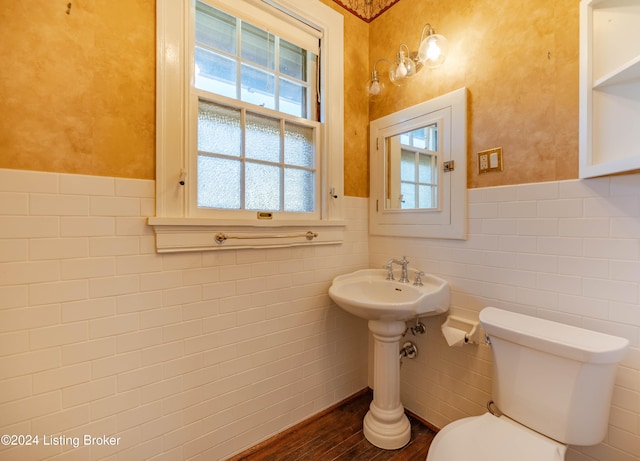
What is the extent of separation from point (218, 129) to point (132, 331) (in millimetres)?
966

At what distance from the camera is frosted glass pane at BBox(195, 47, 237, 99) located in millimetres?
1312

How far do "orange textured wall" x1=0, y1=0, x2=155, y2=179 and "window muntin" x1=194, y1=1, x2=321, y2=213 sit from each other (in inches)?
9.1

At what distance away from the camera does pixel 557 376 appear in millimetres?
966

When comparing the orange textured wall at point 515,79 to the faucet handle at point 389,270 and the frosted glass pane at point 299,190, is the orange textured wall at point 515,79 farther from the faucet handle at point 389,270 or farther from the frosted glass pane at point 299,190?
the frosted glass pane at point 299,190

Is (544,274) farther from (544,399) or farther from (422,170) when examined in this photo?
(422,170)

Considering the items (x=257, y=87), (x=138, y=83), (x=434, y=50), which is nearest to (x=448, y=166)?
(x=434, y=50)

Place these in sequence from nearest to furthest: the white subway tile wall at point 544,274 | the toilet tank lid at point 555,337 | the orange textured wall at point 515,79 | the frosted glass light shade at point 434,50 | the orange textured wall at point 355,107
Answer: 1. the toilet tank lid at point 555,337
2. the white subway tile wall at point 544,274
3. the orange textured wall at point 515,79
4. the frosted glass light shade at point 434,50
5. the orange textured wall at point 355,107

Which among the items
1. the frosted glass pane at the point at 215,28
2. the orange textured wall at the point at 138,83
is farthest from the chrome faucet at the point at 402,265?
the frosted glass pane at the point at 215,28

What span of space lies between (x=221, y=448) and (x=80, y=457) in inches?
22.3

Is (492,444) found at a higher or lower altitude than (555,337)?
lower

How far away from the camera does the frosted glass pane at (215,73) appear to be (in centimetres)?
131

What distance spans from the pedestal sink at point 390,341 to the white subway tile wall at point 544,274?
0.15 metres

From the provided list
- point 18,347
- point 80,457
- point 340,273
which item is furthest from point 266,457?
point 18,347

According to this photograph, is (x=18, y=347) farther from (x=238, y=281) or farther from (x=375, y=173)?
(x=375, y=173)
